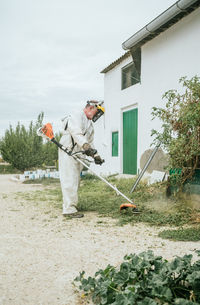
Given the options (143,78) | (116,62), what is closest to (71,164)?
(143,78)

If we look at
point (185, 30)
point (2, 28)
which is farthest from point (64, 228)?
point (185, 30)

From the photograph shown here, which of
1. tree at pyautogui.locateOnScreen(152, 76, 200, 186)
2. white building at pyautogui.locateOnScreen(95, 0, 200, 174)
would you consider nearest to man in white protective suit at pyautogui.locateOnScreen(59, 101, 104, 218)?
tree at pyautogui.locateOnScreen(152, 76, 200, 186)

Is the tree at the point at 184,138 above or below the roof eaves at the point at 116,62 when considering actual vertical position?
below

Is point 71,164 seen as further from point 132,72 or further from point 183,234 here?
point 132,72

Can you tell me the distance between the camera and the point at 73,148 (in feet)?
16.4

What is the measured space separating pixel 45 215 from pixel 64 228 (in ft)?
3.28

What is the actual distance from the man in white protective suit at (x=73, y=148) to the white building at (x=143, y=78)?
2.68 metres

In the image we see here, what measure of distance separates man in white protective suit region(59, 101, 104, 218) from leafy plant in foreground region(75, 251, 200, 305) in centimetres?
271

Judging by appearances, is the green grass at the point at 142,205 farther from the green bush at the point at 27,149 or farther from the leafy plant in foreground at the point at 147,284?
the green bush at the point at 27,149

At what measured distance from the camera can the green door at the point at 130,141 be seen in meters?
9.27

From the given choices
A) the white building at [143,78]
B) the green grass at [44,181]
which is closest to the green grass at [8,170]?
the green grass at [44,181]

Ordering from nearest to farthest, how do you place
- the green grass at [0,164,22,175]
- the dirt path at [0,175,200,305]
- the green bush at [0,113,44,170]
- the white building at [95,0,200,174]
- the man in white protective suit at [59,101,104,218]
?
the dirt path at [0,175,200,305] → the man in white protective suit at [59,101,104,218] → the white building at [95,0,200,174] → the green bush at [0,113,44,170] → the green grass at [0,164,22,175]

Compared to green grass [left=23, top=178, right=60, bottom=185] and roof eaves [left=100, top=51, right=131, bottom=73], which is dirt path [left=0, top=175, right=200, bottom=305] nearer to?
green grass [left=23, top=178, right=60, bottom=185]

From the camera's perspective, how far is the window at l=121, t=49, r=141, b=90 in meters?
8.62
